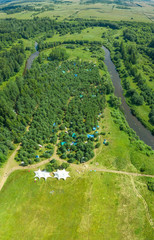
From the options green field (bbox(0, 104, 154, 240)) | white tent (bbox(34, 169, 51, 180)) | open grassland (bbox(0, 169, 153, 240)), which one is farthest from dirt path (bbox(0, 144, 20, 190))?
white tent (bbox(34, 169, 51, 180))

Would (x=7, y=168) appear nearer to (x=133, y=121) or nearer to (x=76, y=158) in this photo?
(x=76, y=158)

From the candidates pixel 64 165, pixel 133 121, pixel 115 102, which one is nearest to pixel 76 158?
pixel 64 165

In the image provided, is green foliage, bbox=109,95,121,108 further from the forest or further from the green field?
the green field

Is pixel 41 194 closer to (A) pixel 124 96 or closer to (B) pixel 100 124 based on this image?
(B) pixel 100 124

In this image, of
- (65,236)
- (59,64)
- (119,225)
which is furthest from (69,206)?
(59,64)

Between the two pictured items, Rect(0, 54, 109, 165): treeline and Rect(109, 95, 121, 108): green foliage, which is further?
Rect(109, 95, 121, 108): green foliage

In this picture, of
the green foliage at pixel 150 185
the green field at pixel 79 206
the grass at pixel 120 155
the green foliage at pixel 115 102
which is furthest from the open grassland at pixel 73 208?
the green foliage at pixel 115 102

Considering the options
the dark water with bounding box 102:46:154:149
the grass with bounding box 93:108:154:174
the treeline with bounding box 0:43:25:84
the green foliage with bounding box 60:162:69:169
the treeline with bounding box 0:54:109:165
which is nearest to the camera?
the green foliage with bounding box 60:162:69:169

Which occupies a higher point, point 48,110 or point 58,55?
point 58,55
